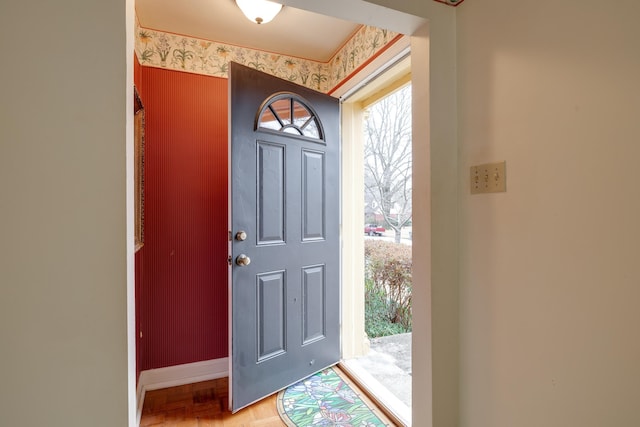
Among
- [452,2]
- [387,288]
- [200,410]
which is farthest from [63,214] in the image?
[387,288]

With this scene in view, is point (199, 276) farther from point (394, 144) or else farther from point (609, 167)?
point (609, 167)

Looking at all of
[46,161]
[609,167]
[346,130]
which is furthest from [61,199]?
[346,130]

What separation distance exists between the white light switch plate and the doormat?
1388 mm

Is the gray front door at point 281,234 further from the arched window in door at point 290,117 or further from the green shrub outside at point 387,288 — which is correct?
the green shrub outside at point 387,288

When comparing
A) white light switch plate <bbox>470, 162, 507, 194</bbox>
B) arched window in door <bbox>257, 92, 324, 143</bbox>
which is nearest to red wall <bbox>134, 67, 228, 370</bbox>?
arched window in door <bbox>257, 92, 324, 143</bbox>

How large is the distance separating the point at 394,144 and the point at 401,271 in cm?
118

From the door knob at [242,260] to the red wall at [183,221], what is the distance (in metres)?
0.51

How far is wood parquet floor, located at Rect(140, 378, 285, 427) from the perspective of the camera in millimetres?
1689

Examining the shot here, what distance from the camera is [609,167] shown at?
2.64 feet

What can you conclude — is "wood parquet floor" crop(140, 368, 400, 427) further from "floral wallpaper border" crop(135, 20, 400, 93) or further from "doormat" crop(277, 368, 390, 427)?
"floral wallpaper border" crop(135, 20, 400, 93)

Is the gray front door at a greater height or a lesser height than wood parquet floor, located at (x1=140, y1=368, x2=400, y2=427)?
greater

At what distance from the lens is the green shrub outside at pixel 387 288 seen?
2804 mm

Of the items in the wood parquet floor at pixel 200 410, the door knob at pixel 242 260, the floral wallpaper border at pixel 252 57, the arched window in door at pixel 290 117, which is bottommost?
the wood parquet floor at pixel 200 410

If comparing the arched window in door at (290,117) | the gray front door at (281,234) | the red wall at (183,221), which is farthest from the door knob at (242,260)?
the arched window in door at (290,117)
